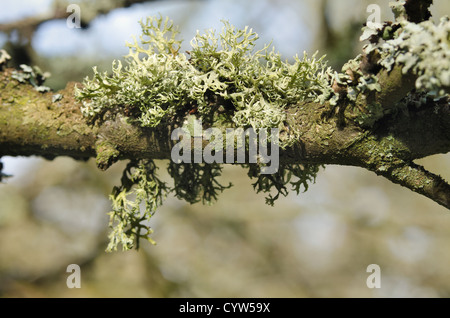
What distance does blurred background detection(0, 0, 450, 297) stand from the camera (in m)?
2.03

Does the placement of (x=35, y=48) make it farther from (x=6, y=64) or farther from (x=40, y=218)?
(x=40, y=218)

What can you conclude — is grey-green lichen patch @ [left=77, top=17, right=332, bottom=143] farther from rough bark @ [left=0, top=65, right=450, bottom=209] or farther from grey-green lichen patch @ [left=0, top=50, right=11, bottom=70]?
grey-green lichen patch @ [left=0, top=50, right=11, bottom=70]

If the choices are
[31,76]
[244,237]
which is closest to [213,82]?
[31,76]

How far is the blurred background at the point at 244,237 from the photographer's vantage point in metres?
2.03

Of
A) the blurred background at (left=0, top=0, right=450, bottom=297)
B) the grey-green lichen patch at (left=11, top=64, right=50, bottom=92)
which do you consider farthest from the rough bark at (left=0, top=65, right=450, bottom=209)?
the blurred background at (left=0, top=0, right=450, bottom=297)

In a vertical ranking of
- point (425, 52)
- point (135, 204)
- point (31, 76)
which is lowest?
point (135, 204)

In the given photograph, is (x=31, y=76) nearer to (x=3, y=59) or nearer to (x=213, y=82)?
(x=3, y=59)

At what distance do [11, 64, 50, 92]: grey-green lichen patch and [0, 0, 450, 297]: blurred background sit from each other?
932 mm

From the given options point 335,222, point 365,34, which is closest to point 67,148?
point 365,34

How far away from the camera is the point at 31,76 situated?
0.94 m

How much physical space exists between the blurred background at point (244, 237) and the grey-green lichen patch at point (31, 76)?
3.06ft

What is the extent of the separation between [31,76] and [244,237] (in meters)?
1.57

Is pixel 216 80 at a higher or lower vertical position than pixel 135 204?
higher

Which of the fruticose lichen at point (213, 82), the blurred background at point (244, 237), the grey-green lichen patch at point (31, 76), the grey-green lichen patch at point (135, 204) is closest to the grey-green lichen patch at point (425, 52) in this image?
the fruticose lichen at point (213, 82)
